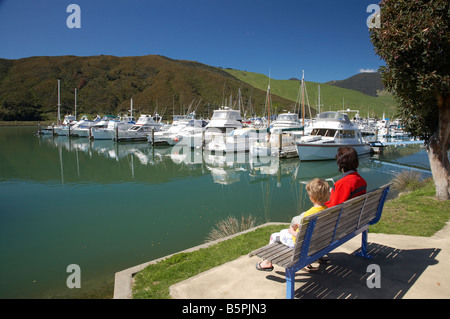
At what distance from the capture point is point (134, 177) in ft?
65.1

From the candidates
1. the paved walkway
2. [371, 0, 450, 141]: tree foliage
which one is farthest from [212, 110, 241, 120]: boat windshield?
the paved walkway

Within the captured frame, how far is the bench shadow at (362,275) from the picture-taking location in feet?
13.5

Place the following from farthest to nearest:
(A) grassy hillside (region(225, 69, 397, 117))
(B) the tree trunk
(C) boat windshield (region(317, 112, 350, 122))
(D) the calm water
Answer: (A) grassy hillside (region(225, 69, 397, 117))
(C) boat windshield (region(317, 112, 350, 122))
(B) the tree trunk
(D) the calm water

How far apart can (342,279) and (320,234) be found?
3.51 feet

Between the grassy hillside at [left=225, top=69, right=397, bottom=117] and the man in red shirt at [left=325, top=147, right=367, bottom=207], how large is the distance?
12304 cm

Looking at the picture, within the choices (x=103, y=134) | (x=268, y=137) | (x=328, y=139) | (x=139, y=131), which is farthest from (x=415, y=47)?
(x=103, y=134)

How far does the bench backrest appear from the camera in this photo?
12.2 feet

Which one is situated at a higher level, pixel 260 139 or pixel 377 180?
pixel 260 139

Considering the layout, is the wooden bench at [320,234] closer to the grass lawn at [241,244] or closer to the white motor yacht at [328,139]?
the grass lawn at [241,244]

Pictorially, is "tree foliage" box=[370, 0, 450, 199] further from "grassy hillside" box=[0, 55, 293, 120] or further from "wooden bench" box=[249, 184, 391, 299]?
"grassy hillside" box=[0, 55, 293, 120]

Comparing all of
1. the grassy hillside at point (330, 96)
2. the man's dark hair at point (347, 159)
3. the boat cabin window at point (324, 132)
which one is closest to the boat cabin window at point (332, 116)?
the boat cabin window at point (324, 132)

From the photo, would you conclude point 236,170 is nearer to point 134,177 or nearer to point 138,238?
point 134,177
